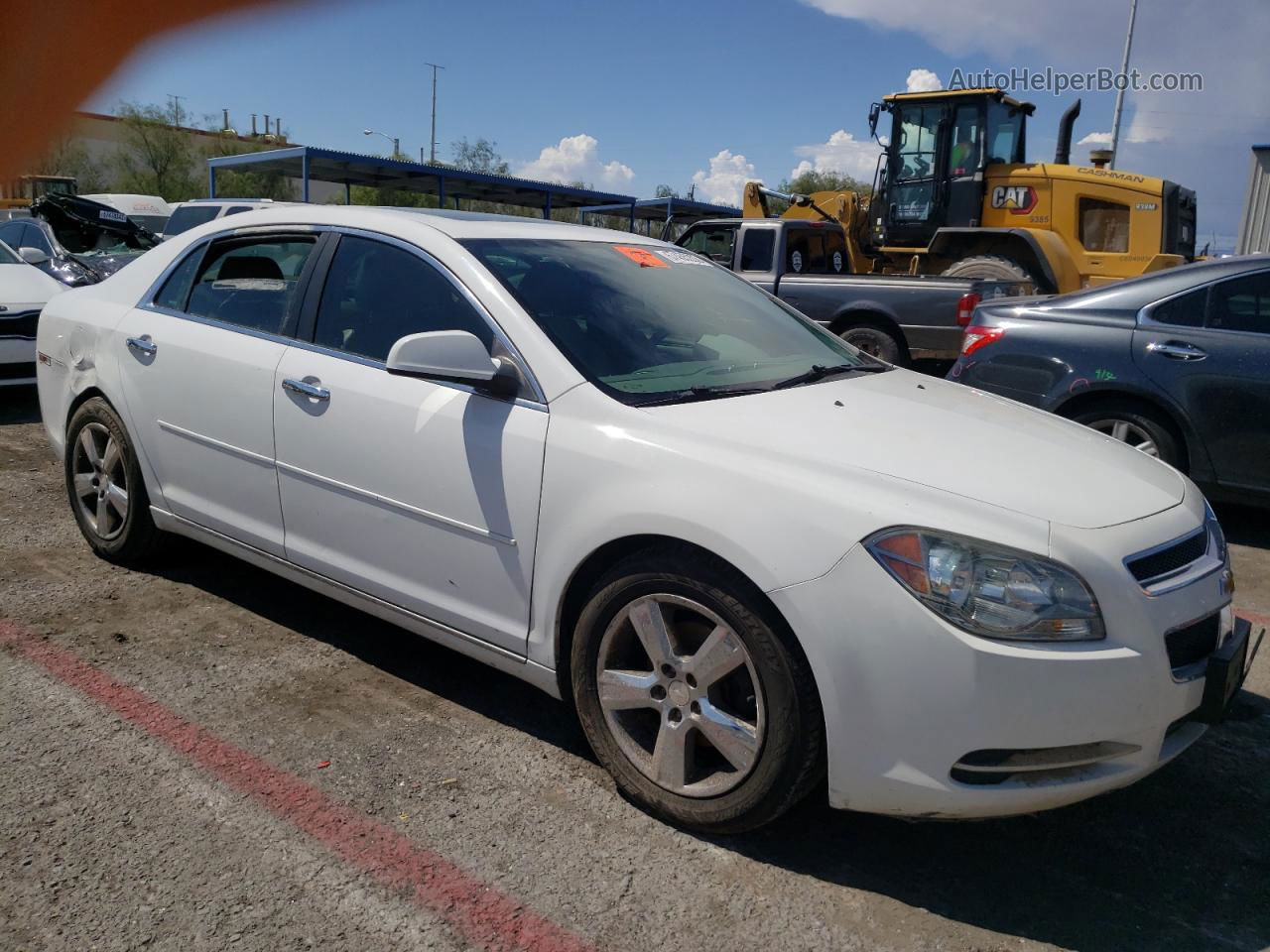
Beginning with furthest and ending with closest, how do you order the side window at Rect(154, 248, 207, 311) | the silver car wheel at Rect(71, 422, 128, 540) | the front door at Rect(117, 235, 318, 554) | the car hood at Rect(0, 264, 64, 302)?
the car hood at Rect(0, 264, 64, 302)
the silver car wheel at Rect(71, 422, 128, 540)
the side window at Rect(154, 248, 207, 311)
the front door at Rect(117, 235, 318, 554)

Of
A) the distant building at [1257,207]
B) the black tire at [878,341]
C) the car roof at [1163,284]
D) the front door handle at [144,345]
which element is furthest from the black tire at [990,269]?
the front door handle at [144,345]

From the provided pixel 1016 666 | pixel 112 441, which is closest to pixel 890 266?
pixel 112 441

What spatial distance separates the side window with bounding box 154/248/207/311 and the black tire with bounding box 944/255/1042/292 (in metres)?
9.43

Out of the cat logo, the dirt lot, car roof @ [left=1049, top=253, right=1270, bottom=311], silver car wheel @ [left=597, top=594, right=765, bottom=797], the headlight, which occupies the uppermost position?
the cat logo

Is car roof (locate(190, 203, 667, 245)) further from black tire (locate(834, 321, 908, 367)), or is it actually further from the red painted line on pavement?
black tire (locate(834, 321, 908, 367))

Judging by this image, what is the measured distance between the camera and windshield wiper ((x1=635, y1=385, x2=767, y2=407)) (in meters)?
2.86

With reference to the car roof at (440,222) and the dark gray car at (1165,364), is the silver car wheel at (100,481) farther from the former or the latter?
the dark gray car at (1165,364)

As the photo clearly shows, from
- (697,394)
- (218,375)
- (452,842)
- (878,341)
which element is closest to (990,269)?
(878,341)

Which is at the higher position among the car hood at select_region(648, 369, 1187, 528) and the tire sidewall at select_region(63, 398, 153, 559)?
Answer: the car hood at select_region(648, 369, 1187, 528)

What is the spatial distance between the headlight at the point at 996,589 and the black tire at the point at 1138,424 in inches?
136

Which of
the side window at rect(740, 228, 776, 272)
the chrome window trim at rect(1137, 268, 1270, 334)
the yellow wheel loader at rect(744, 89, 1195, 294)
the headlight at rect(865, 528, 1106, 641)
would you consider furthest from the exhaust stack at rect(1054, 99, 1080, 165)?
the headlight at rect(865, 528, 1106, 641)

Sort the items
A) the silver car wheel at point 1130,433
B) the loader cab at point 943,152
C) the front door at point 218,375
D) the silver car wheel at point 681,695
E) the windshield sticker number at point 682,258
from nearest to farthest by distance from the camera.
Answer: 1. the silver car wheel at point 681,695
2. the front door at point 218,375
3. the windshield sticker number at point 682,258
4. the silver car wheel at point 1130,433
5. the loader cab at point 943,152

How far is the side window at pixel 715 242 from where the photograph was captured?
36.9 ft

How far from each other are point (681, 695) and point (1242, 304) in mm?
4258
